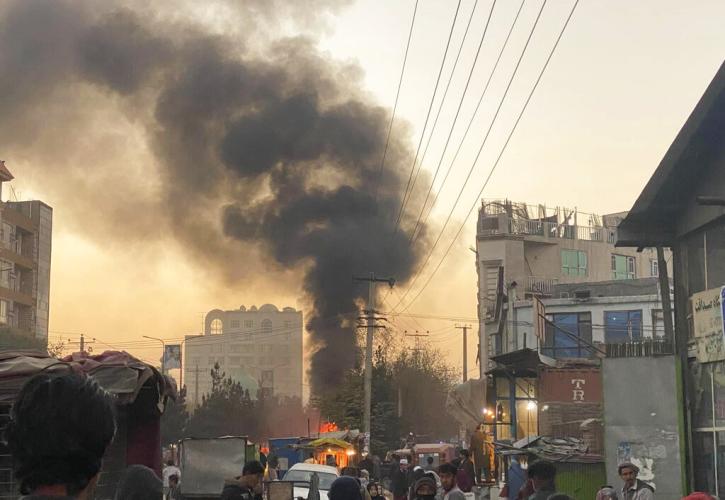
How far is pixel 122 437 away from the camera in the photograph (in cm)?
1008

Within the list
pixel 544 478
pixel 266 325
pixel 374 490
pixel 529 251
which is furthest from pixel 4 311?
pixel 266 325

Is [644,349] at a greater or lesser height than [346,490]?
greater

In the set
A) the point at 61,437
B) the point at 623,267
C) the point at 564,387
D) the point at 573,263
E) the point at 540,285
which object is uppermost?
the point at 623,267

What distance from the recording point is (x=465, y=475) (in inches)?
852

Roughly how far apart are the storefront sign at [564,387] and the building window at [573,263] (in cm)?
3809

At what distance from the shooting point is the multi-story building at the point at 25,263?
66875mm

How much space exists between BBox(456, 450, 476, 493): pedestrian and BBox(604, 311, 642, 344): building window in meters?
28.3

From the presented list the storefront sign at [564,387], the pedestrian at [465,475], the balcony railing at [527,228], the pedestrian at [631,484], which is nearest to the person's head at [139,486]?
the pedestrian at [631,484]

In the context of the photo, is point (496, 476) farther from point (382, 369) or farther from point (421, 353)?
point (421, 353)

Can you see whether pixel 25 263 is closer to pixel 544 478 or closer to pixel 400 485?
pixel 400 485

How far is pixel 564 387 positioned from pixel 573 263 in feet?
129

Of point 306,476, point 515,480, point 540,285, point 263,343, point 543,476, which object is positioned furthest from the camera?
point 263,343

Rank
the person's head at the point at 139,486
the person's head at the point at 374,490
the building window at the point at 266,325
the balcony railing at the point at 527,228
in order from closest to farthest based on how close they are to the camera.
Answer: the person's head at the point at 139,486 < the person's head at the point at 374,490 < the balcony railing at the point at 527,228 < the building window at the point at 266,325

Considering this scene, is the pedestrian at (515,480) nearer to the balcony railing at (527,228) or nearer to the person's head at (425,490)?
the person's head at (425,490)
